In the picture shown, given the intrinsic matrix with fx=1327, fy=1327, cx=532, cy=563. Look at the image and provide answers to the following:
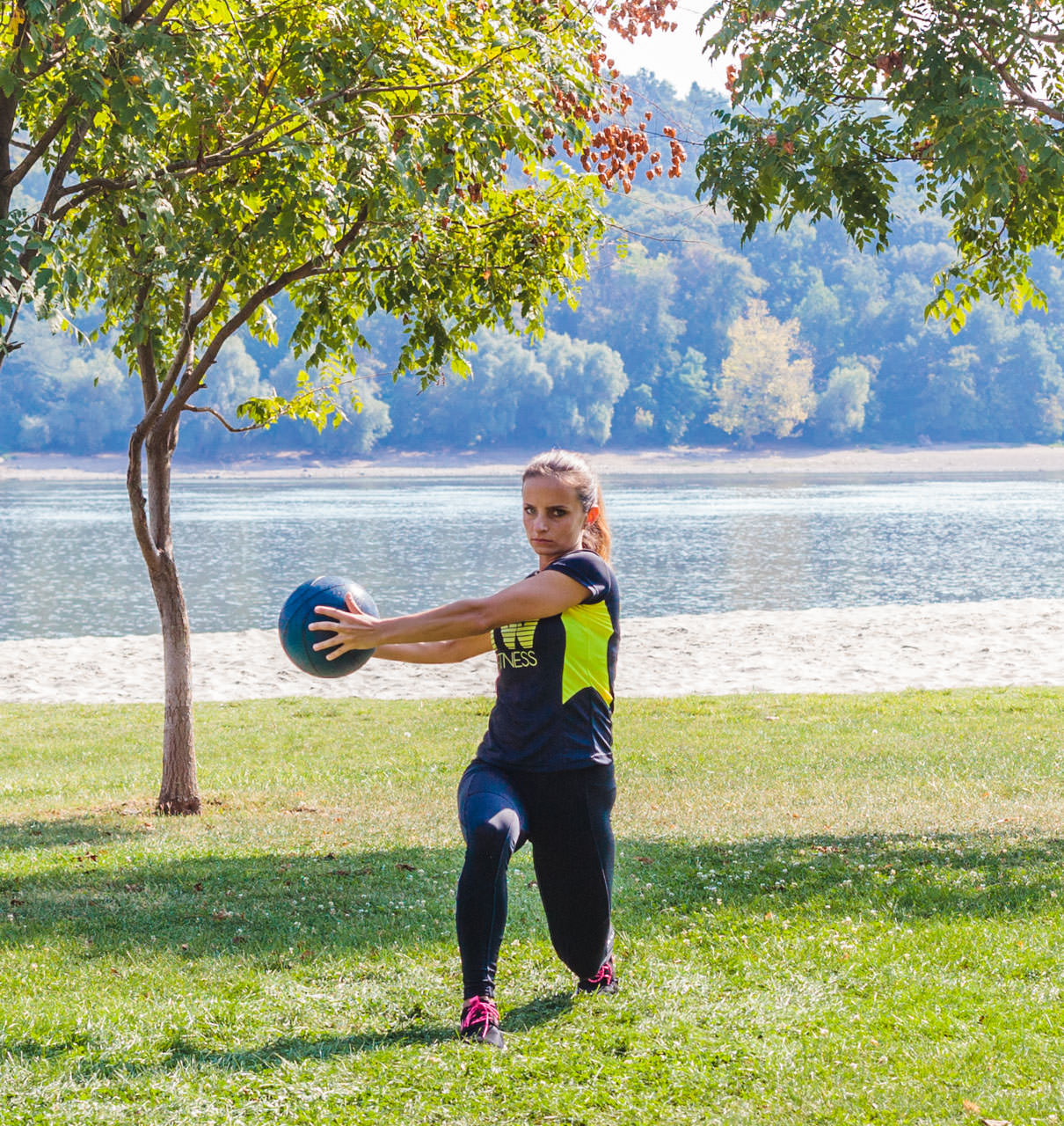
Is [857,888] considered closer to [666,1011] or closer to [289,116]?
[666,1011]

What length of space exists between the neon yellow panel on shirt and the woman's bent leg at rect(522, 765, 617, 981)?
29 cm

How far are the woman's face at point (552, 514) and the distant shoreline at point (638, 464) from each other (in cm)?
11399

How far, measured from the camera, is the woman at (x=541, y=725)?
14.7 ft

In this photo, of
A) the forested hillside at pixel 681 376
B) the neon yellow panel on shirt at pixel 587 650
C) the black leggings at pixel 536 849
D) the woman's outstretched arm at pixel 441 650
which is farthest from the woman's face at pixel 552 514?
the forested hillside at pixel 681 376

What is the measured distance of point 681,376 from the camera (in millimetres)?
142625

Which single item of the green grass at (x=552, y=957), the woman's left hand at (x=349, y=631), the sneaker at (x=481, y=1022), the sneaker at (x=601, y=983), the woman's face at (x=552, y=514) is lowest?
the green grass at (x=552, y=957)

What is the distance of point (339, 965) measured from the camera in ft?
18.6

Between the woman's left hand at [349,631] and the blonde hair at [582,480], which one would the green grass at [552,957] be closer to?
the woman's left hand at [349,631]

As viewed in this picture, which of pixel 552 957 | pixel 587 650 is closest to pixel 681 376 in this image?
pixel 552 957

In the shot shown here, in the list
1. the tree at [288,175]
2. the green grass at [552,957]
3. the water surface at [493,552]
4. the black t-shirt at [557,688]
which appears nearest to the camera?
the green grass at [552,957]

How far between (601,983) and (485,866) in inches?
41.1

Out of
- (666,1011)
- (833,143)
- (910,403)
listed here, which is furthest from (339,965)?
(910,403)

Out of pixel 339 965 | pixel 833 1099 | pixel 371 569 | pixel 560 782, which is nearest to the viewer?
pixel 833 1099

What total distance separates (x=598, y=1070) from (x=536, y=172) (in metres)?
6.40
